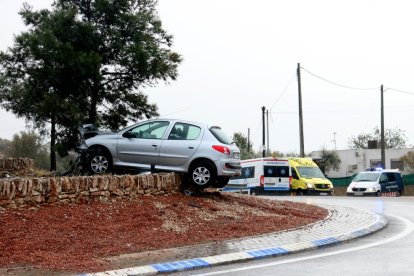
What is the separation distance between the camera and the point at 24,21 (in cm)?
2283

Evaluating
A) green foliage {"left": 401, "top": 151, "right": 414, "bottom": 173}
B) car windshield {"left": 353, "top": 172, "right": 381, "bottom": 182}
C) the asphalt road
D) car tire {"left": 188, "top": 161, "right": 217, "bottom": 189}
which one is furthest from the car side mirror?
green foliage {"left": 401, "top": 151, "right": 414, "bottom": 173}

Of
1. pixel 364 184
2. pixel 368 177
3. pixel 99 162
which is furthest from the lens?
pixel 368 177

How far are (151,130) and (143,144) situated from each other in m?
0.42

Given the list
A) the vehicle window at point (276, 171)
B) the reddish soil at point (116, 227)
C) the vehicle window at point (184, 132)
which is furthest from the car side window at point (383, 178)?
the vehicle window at point (184, 132)

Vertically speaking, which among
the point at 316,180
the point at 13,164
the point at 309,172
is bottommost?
the point at 316,180

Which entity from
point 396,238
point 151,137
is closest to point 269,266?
point 396,238

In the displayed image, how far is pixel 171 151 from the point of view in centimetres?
1473

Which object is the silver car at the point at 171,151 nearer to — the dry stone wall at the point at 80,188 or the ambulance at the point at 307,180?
the dry stone wall at the point at 80,188

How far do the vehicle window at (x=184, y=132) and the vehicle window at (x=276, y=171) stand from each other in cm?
1899

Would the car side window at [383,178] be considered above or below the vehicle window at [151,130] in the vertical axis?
below

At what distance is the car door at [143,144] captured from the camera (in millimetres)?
14859

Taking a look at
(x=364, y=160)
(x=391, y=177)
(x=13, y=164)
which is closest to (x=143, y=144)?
(x=13, y=164)

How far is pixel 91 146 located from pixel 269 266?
23.8 feet

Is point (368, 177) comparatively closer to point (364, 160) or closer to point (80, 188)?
point (80, 188)
